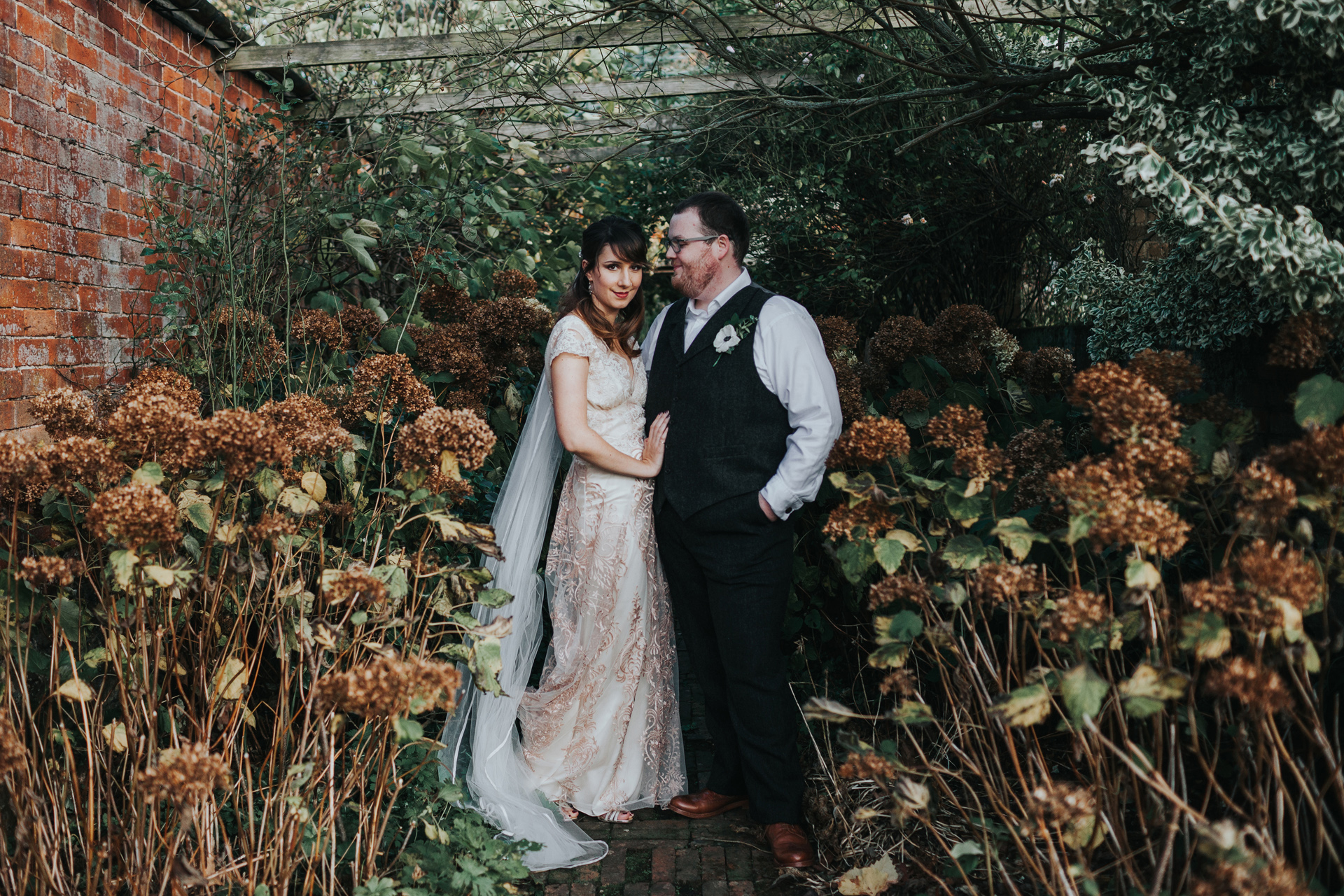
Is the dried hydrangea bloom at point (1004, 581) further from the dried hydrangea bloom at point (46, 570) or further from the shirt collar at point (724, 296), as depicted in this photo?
the dried hydrangea bloom at point (46, 570)

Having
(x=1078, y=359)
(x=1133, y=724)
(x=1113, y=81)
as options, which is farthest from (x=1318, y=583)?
(x=1078, y=359)

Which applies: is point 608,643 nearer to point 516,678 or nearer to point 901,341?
point 516,678

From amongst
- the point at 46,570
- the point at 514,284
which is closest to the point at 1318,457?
the point at 46,570

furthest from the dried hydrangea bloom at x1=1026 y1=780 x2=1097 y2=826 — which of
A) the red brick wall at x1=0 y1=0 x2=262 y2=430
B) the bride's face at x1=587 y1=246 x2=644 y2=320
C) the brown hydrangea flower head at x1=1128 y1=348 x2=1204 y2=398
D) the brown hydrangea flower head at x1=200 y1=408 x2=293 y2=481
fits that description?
the red brick wall at x1=0 y1=0 x2=262 y2=430

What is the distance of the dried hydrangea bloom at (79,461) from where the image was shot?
1.89 metres

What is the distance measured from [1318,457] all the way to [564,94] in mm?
Answer: 4253

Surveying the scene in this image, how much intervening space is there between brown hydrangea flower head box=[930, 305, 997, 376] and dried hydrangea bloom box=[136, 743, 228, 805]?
8.19 ft

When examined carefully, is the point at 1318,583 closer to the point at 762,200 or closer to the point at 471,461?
the point at 471,461

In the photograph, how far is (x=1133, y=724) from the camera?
2410 mm

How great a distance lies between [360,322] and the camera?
11.4ft

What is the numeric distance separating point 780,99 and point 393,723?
8.42ft

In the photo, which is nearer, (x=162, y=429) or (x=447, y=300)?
(x=162, y=429)

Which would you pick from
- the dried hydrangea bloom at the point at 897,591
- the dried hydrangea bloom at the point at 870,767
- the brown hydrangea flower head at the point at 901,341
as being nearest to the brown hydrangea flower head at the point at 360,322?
the brown hydrangea flower head at the point at 901,341

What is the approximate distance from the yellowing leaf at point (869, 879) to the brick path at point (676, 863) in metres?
0.27
